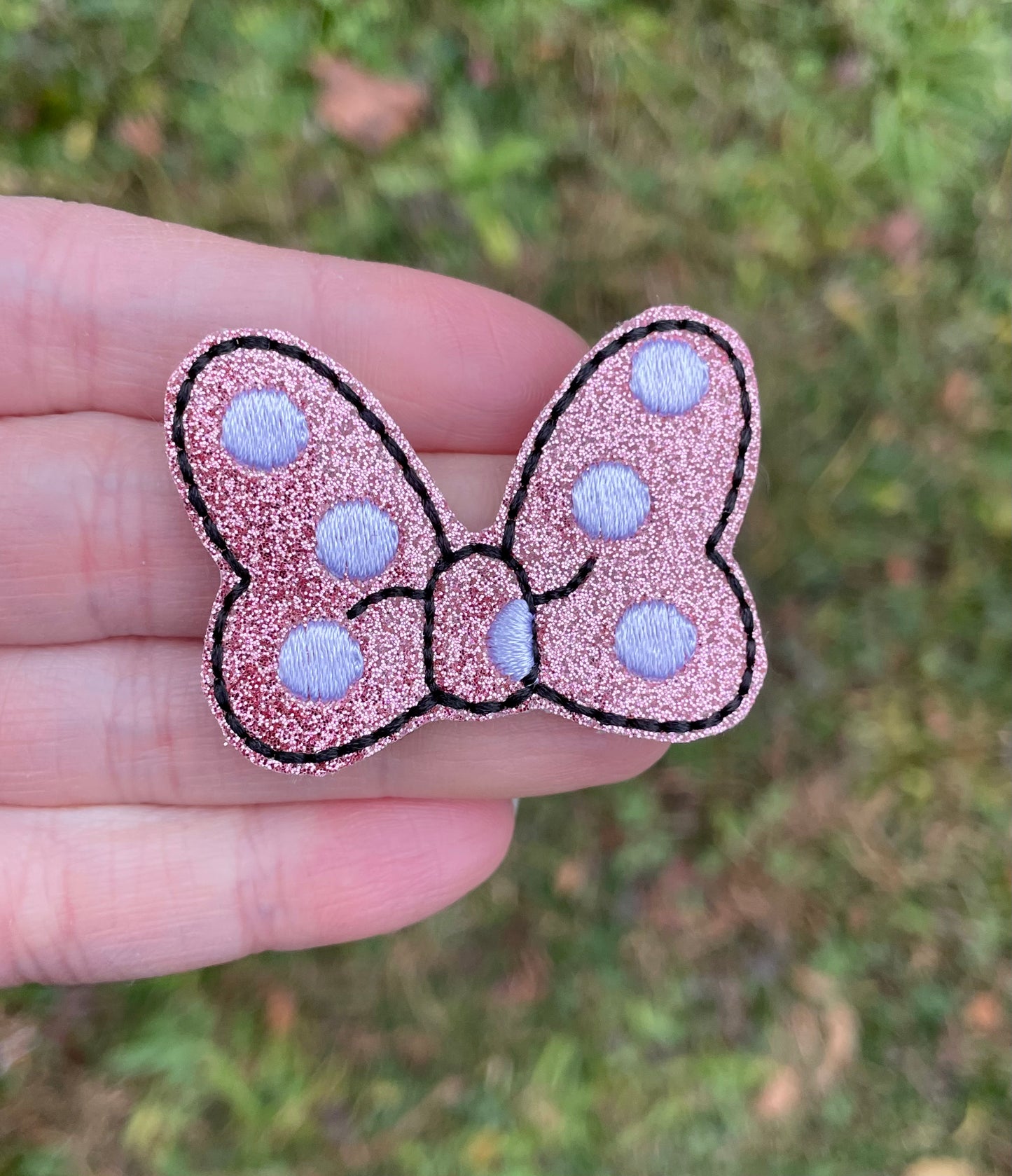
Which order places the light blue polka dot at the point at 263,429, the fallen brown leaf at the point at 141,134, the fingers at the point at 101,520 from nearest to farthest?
the light blue polka dot at the point at 263,429 → the fingers at the point at 101,520 → the fallen brown leaf at the point at 141,134

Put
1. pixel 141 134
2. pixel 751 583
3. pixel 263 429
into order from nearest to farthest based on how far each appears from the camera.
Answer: pixel 263 429 < pixel 141 134 < pixel 751 583

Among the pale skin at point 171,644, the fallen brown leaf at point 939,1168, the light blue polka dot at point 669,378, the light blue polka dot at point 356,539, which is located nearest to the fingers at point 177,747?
the pale skin at point 171,644

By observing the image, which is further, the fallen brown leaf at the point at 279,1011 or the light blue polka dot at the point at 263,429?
the fallen brown leaf at the point at 279,1011

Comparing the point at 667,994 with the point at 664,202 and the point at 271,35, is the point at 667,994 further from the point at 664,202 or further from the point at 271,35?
the point at 271,35

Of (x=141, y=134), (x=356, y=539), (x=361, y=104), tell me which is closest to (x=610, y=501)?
(x=356, y=539)

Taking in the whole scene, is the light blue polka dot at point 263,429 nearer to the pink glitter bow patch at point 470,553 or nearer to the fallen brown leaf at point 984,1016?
the pink glitter bow patch at point 470,553

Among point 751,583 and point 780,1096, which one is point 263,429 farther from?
point 780,1096
